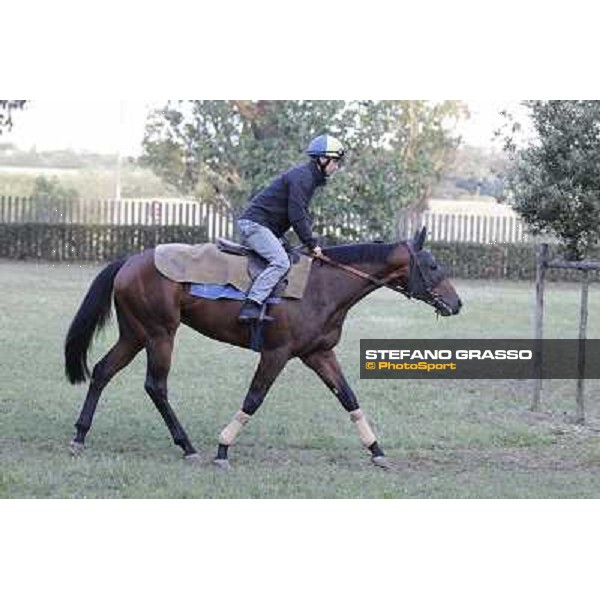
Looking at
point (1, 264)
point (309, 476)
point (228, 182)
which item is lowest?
point (309, 476)

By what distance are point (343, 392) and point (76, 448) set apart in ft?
5.80

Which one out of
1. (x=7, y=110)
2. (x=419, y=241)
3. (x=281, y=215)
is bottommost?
(x=419, y=241)

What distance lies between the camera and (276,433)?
8344 mm

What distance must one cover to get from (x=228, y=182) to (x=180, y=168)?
1.25 metres

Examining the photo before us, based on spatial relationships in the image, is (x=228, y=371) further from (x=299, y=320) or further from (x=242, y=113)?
(x=242, y=113)

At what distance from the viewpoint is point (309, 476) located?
7082mm

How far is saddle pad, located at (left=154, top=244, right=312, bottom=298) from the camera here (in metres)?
7.42

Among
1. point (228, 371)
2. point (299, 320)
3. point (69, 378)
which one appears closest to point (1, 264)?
point (228, 371)

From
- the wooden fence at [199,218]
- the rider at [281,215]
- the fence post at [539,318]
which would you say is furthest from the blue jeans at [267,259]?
the wooden fence at [199,218]

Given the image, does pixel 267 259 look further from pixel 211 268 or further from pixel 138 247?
pixel 138 247

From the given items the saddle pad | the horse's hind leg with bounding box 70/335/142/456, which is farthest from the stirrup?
the horse's hind leg with bounding box 70/335/142/456

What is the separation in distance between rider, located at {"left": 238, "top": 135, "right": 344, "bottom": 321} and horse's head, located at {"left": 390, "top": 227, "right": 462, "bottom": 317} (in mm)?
551

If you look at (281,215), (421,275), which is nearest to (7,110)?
(281,215)

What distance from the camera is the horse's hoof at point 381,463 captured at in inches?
294
